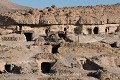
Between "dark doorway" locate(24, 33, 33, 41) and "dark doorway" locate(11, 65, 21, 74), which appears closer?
"dark doorway" locate(11, 65, 21, 74)

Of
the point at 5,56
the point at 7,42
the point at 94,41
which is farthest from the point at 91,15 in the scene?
the point at 5,56

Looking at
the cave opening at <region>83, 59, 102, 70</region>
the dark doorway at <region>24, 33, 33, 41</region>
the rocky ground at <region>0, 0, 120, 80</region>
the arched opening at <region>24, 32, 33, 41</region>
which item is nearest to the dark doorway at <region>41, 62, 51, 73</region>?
the rocky ground at <region>0, 0, 120, 80</region>

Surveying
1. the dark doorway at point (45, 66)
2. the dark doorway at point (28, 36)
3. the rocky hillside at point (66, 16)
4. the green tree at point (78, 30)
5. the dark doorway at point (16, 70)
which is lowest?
the dark doorway at point (45, 66)

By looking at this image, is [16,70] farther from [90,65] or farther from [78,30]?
[78,30]

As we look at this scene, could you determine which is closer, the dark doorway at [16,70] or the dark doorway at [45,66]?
the dark doorway at [16,70]

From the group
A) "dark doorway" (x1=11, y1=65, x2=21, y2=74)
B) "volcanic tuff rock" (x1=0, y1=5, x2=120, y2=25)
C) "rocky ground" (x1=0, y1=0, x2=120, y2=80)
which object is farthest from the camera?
"volcanic tuff rock" (x1=0, y1=5, x2=120, y2=25)

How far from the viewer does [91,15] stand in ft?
138

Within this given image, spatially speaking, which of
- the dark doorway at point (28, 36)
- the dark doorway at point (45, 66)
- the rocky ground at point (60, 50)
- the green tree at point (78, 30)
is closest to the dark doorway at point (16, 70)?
the rocky ground at point (60, 50)

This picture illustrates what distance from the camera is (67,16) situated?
137ft

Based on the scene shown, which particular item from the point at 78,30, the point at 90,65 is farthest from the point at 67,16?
the point at 90,65

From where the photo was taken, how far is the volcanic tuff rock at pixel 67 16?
41406 mm

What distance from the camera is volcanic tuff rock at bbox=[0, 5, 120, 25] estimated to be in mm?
41406

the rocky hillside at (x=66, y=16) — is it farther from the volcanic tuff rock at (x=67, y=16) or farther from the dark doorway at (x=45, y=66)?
the dark doorway at (x=45, y=66)

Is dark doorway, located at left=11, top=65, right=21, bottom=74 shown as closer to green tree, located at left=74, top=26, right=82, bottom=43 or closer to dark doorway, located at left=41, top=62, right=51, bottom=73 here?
dark doorway, located at left=41, top=62, right=51, bottom=73
